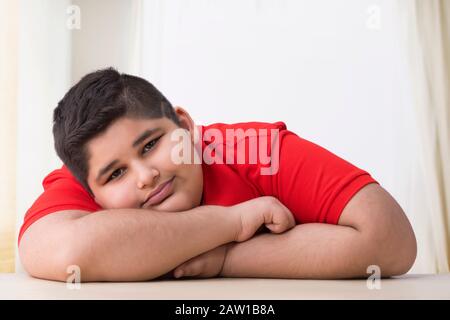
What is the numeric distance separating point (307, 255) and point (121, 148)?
28 centimetres

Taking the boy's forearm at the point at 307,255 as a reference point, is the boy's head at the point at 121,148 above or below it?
above

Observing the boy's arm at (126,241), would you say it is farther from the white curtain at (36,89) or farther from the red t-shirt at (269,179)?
the white curtain at (36,89)

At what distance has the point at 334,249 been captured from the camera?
0.76m

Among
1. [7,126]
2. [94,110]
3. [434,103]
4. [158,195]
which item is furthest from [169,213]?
[434,103]

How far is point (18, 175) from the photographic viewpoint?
186cm

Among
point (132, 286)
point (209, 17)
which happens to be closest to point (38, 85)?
point (209, 17)

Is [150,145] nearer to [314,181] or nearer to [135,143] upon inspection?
[135,143]

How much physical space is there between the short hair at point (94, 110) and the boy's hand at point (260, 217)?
19 centimetres

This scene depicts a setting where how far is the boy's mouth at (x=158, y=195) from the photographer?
0.79m

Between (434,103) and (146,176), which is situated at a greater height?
(434,103)

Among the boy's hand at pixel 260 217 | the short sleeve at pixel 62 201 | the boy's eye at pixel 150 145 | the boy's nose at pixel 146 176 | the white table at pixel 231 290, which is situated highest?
the boy's eye at pixel 150 145

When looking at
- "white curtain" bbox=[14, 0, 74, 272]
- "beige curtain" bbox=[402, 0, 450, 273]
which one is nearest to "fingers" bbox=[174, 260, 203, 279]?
"white curtain" bbox=[14, 0, 74, 272]

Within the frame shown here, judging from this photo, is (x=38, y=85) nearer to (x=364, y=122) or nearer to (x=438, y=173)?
(x=364, y=122)

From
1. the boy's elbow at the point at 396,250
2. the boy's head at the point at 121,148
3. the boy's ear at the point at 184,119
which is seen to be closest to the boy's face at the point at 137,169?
the boy's head at the point at 121,148
